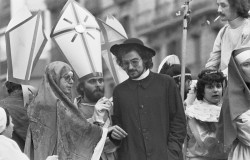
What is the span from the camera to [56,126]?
31.3 feet

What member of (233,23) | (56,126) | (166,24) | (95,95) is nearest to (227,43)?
(233,23)

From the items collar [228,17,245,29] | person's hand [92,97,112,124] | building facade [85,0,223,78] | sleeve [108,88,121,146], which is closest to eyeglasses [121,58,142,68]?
sleeve [108,88,121,146]

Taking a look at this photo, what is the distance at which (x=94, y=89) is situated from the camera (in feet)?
32.4

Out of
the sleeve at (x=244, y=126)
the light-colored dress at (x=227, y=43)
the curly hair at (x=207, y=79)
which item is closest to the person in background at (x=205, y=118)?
the curly hair at (x=207, y=79)

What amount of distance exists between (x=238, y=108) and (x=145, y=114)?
796mm

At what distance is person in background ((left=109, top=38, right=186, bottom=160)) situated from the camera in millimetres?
9195

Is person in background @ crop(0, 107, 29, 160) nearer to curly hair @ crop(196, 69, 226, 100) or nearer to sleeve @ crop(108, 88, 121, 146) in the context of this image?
sleeve @ crop(108, 88, 121, 146)

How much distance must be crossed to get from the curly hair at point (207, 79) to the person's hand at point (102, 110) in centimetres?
97

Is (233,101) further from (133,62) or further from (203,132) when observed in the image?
(133,62)

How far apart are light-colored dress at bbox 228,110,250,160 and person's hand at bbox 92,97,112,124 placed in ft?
3.78

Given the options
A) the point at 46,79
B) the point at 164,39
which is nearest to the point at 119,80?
the point at 46,79

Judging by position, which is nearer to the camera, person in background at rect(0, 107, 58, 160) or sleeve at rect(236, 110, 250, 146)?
A: person in background at rect(0, 107, 58, 160)

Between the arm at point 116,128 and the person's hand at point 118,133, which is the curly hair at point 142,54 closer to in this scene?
the arm at point 116,128

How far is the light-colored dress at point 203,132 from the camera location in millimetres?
9750
